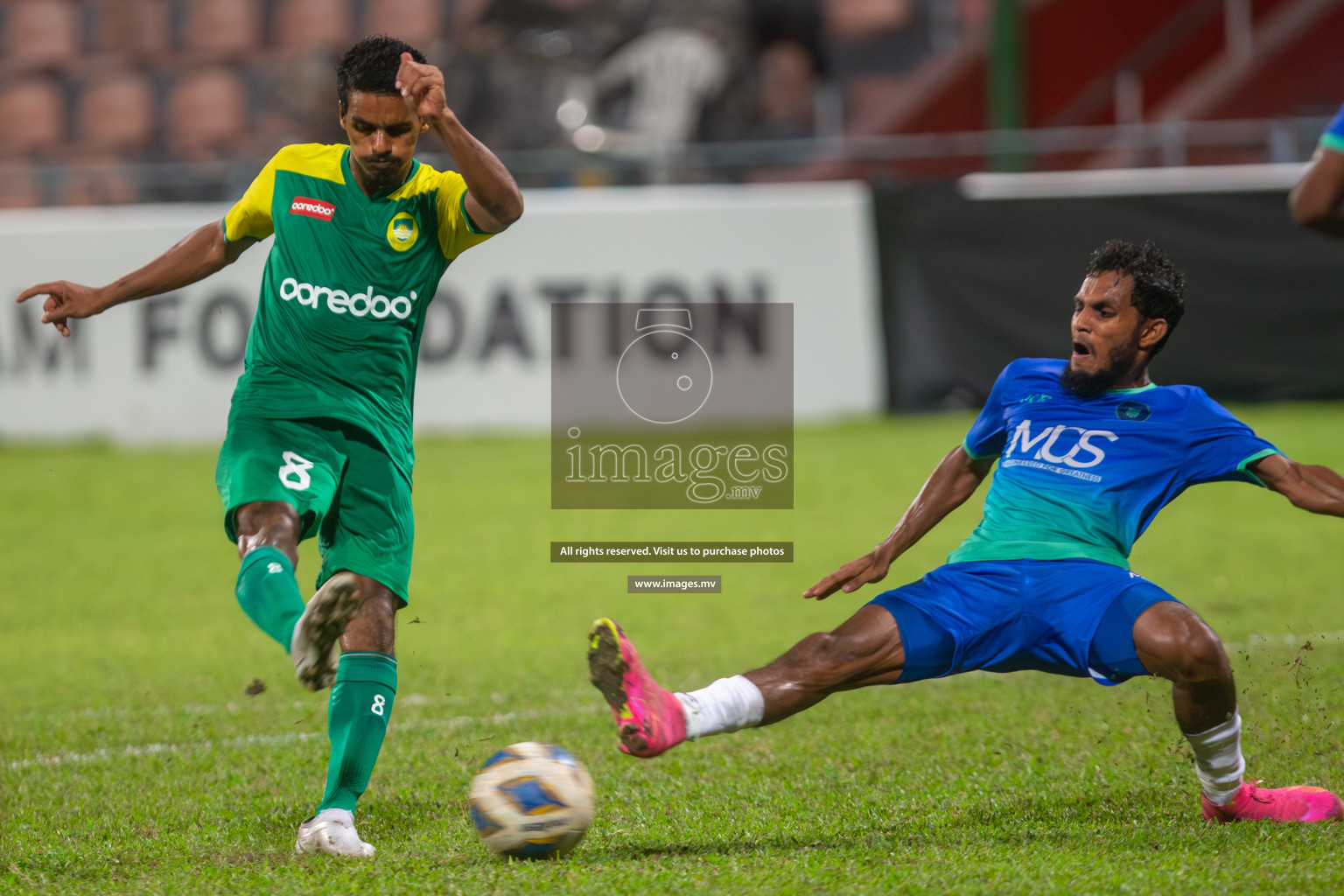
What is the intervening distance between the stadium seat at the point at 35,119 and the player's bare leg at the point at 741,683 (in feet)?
69.8

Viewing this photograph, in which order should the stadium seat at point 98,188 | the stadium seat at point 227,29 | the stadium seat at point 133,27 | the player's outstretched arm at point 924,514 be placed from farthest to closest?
the stadium seat at point 133,27 → the stadium seat at point 227,29 → the stadium seat at point 98,188 → the player's outstretched arm at point 924,514

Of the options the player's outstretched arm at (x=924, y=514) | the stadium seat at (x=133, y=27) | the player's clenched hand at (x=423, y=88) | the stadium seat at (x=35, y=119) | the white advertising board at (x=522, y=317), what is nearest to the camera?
the player's clenched hand at (x=423, y=88)

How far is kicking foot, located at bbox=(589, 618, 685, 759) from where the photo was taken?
384 cm

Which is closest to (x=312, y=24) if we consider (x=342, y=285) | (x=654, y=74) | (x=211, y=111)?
(x=211, y=111)

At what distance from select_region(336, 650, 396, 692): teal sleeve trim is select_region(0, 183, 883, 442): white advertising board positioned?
8572mm

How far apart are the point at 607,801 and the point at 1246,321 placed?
9457mm

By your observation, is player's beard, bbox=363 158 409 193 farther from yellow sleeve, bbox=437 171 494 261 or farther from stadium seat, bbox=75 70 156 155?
stadium seat, bbox=75 70 156 155

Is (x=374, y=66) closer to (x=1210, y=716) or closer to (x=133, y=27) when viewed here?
(x=1210, y=716)

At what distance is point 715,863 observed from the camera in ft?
13.1

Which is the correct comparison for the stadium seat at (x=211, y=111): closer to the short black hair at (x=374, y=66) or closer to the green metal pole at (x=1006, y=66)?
the green metal pole at (x=1006, y=66)

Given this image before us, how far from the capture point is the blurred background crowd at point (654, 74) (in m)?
18.4

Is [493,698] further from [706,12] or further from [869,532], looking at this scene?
[706,12]

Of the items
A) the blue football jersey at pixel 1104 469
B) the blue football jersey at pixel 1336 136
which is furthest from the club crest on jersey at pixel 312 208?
the blue football jersey at pixel 1336 136

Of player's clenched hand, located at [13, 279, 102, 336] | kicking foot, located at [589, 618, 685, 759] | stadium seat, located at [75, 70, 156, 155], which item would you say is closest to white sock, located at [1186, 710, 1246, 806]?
kicking foot, located at [589, 618, 685, 759]
